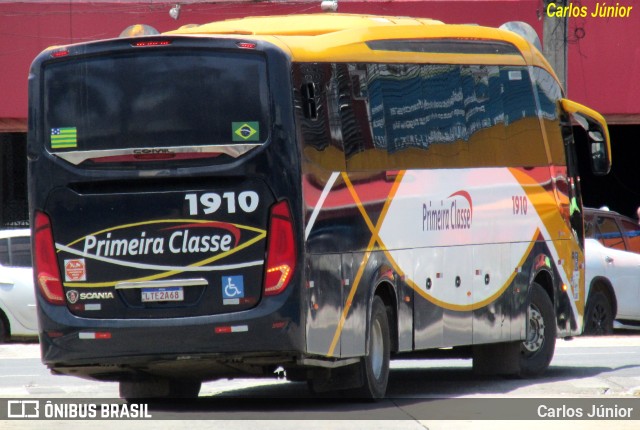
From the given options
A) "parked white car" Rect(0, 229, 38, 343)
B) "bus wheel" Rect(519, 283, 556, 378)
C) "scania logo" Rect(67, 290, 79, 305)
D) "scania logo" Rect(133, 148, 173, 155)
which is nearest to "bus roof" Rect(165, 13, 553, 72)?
"scania logo" Rect(133, 148, 173, 155)

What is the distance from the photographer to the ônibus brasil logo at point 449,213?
13.4m

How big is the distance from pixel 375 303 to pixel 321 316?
1.18 m

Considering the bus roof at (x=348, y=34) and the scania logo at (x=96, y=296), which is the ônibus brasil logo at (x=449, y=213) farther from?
the scania logo at (x=96, y=296)

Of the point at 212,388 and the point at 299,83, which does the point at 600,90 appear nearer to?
the point at 212,388

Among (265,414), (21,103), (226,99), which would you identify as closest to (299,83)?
(226,99)

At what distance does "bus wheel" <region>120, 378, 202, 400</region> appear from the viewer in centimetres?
1311

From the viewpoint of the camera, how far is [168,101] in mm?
11250

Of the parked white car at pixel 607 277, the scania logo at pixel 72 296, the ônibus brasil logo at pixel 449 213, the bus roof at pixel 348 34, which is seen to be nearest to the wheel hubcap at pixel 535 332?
the ônibus brasil logo at pixel 449 213

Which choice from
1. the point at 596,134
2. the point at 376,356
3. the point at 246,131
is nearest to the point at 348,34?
the point at 246,131

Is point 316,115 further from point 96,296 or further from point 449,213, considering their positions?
point 449,213

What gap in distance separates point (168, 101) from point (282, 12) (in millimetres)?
15011

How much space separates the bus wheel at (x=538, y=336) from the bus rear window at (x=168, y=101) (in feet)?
17.8

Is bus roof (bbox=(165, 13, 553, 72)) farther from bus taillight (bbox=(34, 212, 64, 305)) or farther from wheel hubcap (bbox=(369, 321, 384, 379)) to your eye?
wheel hubcap (bbox=(369, 321, 384, 379))

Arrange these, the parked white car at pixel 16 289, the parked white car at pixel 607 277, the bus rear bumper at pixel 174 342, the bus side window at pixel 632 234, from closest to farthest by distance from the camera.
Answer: the bus rear bumper at pixel 174 342 < the parked white car at pixel 16 289 < the parked white car at pixel 607 277 < the bus side window at pixel 632 234
